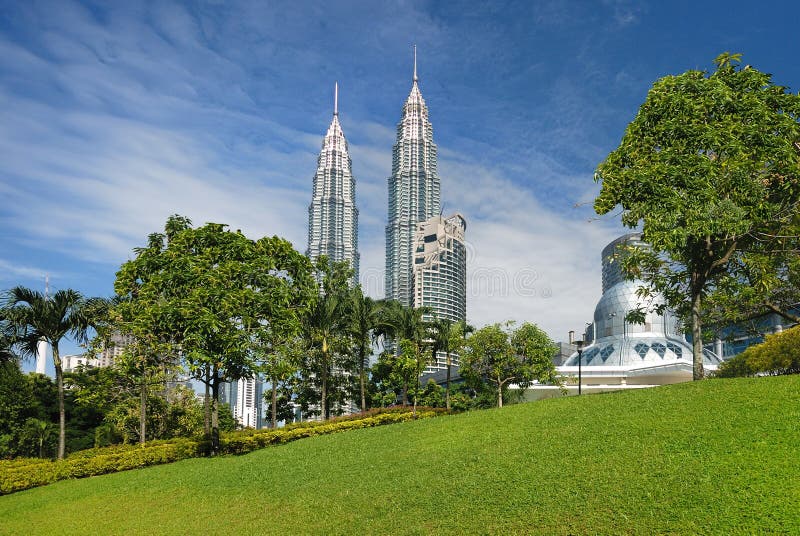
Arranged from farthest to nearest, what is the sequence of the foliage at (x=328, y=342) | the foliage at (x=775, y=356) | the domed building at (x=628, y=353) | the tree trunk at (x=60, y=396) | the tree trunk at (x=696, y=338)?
1. the domed building at (x=628, y=353)
2. the foliage at (x=328, y=342)
3. the foliage at (x=775, y=356)
4. the tree trunk at (x=60, y=396)
5. the tree trunk at (x=696, y=338)

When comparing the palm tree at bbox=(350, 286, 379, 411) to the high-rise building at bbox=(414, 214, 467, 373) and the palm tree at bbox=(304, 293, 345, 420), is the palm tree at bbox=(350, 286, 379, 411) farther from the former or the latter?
the high-rise building at bbox=(414, 214, 467, 373)

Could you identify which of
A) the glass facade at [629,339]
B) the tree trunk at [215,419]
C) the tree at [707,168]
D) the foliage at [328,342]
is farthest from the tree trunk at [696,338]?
the glass facade at [629,339]

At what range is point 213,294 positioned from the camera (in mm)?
26453

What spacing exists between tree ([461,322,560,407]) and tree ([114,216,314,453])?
60.1 ft

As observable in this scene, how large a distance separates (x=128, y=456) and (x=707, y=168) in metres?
25.6

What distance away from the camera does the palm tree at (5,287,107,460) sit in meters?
27.6

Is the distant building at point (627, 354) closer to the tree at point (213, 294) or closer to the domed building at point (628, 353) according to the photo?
the domed building at point (628, 353)

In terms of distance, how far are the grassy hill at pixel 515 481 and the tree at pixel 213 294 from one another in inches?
194

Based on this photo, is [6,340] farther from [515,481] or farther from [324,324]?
[515,481]

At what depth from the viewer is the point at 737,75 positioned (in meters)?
24.8

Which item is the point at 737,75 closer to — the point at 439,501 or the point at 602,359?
the point at 439,501

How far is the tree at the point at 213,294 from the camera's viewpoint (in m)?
26.2

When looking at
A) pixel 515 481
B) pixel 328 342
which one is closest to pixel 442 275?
pixel 328 342

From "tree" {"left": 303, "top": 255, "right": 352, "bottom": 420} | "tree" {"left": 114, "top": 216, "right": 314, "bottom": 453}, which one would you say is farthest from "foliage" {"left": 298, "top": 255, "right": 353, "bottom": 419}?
"tree" {"left": 114, "top": 216, "right": 314, "bottom": 453}
